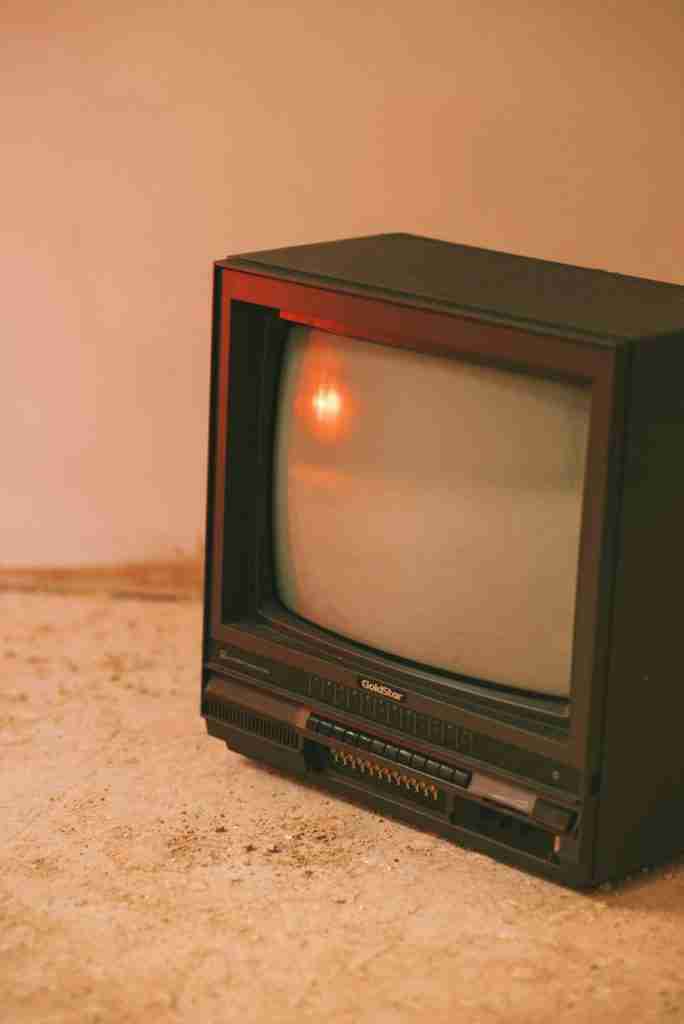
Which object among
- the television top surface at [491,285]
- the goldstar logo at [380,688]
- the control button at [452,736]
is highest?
the television top surface at [491,285]

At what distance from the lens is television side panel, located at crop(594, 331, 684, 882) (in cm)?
166

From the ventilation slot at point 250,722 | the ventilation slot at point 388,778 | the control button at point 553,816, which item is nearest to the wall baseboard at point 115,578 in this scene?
the ventilation slot at point 250,722

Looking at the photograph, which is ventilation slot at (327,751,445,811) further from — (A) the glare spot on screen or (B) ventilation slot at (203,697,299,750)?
(A) the glare spot on screen

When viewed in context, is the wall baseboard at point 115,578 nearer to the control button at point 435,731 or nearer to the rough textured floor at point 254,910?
the rough textured floor at point 254,910

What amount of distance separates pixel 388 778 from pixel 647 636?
39 cm

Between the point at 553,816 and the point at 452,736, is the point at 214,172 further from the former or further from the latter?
the point at 553,816

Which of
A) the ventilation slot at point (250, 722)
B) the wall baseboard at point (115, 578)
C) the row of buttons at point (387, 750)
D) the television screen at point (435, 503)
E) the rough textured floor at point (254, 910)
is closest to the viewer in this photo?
the rough textured floor at point (254, 910)

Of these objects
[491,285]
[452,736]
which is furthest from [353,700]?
[491,285]

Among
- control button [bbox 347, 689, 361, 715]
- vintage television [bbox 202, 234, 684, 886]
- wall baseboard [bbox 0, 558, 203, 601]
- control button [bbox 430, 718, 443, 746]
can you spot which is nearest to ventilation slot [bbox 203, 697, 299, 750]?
vintage television [bbox 202, 234, 684, 886]

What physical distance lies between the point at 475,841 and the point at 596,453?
0.51 metres

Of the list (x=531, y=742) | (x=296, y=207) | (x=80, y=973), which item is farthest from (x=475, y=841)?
(x=296, y=207)

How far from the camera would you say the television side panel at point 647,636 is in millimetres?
1658

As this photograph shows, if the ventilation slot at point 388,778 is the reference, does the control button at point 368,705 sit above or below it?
above

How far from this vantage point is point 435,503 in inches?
71.9
